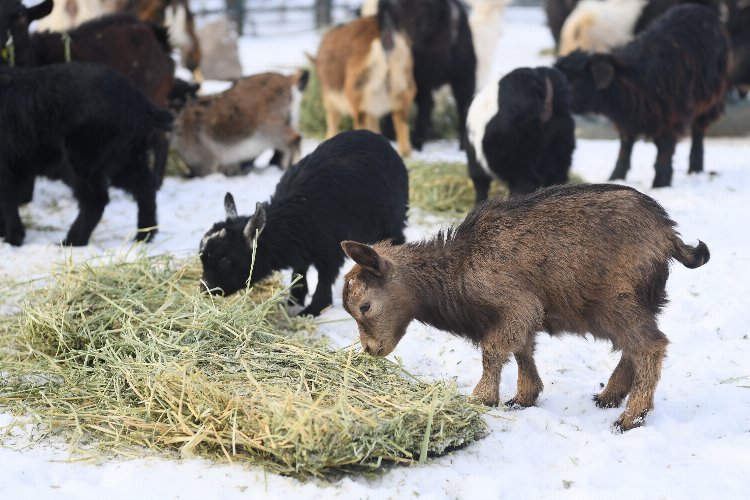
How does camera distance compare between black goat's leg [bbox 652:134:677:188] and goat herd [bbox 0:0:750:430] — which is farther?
black goat's leg [bbox 652:134:677:188]

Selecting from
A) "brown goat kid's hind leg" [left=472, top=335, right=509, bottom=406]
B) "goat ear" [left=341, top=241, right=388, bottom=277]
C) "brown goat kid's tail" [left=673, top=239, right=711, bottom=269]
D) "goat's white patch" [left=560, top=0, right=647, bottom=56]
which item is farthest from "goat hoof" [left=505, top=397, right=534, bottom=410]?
"goat's white patch" [left=560, top=0, right=647, bottom=56]

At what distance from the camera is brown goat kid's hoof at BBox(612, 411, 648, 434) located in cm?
498

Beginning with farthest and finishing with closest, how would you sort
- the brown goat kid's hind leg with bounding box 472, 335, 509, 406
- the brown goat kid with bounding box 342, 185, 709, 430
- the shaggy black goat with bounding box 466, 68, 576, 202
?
the shaggy black goat with bounding box 466, 68, 576, 202 < the brown goat kid's hind leg with bounding box 472, 335, 509, 406 < the brown goat kid with bounding box 342, 185, 709, 430

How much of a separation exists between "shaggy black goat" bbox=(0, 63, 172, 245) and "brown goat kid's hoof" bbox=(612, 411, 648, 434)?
15.3 feet

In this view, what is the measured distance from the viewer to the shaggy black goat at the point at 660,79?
9.62m

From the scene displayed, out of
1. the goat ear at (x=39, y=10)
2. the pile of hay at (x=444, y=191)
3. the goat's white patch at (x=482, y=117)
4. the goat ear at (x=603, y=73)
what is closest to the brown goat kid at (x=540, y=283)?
Answer: the goat's white patch at (x=482, y=117)

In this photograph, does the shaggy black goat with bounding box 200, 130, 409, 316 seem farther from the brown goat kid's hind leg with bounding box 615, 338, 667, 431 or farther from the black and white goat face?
the brown goat kid's hind leg with bounding box 615, 338, 667, 431

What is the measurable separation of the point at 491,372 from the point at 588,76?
5.43 m

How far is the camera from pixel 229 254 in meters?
6.46

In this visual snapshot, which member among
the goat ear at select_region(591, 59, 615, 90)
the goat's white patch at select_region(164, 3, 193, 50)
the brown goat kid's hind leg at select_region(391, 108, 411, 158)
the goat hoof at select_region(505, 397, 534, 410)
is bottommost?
the brown goat kid's hind leg at select_region(391, 108, 411, 158)

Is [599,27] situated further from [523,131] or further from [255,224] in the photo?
[255,224]

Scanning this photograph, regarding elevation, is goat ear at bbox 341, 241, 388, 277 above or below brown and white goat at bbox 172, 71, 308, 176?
above

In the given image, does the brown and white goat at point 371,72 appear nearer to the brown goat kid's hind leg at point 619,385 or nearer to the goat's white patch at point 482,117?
the goat's white patch at point 482,117

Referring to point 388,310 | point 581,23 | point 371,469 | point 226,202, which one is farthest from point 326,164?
point 581,23
